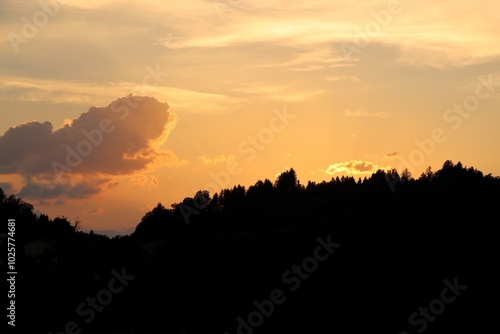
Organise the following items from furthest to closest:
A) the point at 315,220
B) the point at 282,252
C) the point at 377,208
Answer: the point at 377,208 → the point at 315,220 → the point at 282,252

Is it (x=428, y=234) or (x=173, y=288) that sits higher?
(x=428, y=234)

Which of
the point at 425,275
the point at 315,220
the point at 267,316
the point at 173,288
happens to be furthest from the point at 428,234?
the point at 267,316

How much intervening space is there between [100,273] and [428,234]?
44617 mm

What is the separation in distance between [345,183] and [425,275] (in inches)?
2794

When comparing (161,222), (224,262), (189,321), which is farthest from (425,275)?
(161,222)

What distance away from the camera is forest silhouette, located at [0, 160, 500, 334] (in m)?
62.6

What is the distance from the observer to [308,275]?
92000 mm

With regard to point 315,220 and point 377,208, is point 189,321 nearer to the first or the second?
point 315,220

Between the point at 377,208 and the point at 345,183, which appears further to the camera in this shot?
the point at 345,183

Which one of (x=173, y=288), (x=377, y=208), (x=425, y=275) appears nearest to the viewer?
(x=173, y=288)

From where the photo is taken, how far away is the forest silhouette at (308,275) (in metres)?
62.6

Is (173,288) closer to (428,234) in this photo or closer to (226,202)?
(428,234)

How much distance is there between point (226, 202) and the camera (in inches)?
7554

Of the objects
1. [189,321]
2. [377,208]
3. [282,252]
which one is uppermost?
[377,208]
